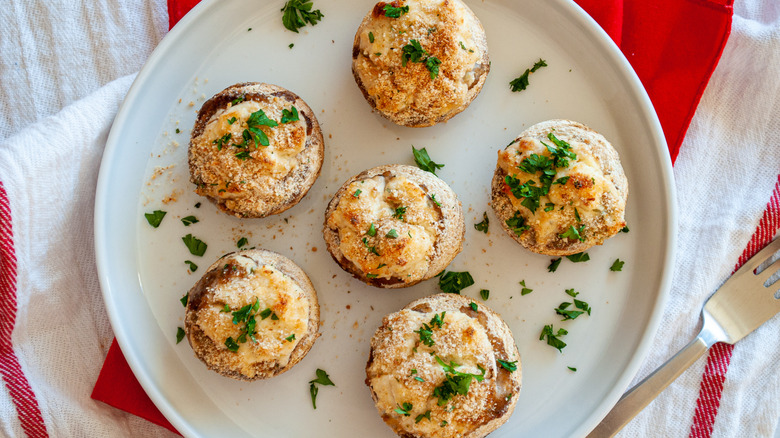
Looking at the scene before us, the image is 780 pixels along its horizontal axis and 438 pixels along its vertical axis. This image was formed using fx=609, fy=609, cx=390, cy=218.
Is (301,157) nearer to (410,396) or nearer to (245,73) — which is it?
(245,73)

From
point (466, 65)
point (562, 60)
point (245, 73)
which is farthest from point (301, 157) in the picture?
point (562, 60)

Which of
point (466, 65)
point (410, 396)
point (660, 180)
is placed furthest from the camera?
point (660, 180)

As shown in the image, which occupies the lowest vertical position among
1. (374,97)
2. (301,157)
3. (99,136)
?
(99,136)

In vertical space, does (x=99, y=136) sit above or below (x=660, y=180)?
below

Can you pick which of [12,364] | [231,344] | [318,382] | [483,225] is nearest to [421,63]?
[483,225]

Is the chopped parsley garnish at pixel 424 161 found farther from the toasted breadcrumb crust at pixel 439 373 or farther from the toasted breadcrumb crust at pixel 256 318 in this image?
the toasted breadcrumb crust at pixel 256 318

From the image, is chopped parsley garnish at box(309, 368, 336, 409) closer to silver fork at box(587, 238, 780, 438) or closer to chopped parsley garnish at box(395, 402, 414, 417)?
chopped parsley garnish at box(395, 402, 414, 417)
